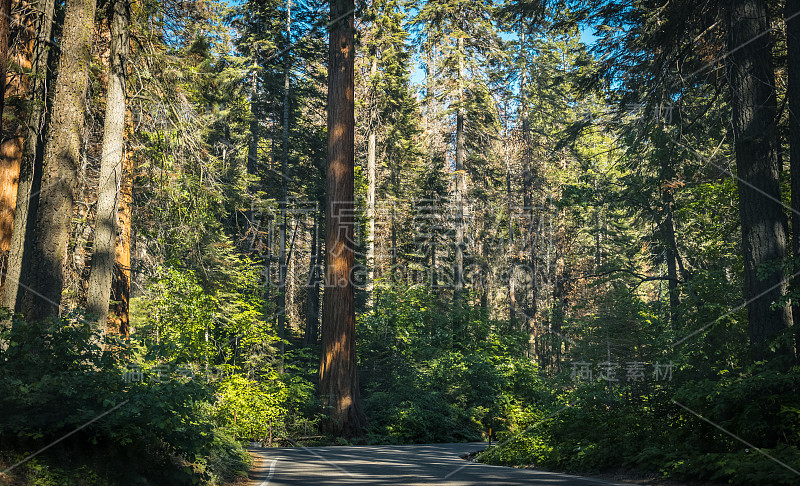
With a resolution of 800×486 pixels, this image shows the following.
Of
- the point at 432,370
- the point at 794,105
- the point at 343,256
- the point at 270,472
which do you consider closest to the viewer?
the point at 270,472

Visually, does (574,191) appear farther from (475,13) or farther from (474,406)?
(475,13)

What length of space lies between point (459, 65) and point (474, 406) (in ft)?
59.8

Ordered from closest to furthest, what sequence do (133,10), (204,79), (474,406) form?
(133,10) → (204,79) → (474,406)

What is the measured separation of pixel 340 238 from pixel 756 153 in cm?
1071

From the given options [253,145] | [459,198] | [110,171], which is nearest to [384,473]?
[110,171]

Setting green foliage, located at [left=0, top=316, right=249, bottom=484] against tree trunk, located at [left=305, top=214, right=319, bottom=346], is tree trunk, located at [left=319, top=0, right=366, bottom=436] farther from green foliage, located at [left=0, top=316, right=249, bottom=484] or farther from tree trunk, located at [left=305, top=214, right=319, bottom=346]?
tree trunk, located at [left=305, top=214, right=319, bottom=346]

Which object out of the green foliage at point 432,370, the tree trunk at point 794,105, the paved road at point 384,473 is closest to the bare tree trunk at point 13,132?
the paved road at point 384,473

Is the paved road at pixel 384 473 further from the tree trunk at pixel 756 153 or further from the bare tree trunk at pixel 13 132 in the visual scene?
the bare tree trunk at pixel 13 132

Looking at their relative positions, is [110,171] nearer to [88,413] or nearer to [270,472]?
[270,472]

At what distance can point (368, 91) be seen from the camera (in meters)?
33.0

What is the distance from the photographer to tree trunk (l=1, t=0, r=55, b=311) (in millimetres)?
11617

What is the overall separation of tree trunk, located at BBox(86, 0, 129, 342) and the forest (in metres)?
0.05

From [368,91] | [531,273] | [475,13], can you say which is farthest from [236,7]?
[531,273]

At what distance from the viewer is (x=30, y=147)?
12.5 metres
